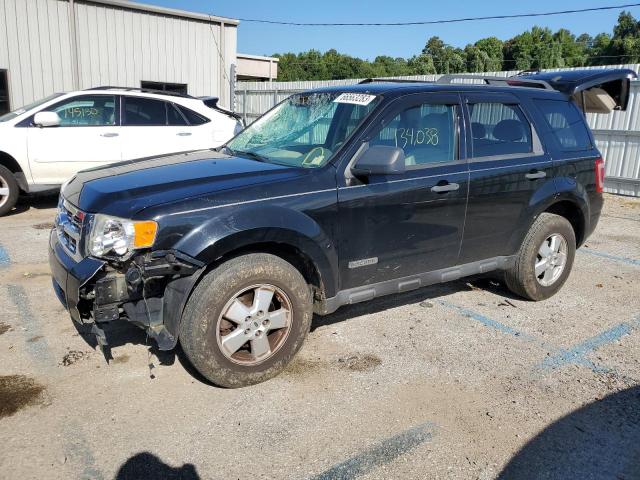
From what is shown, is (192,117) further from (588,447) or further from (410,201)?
(588,447)

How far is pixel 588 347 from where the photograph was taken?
4.11 meters

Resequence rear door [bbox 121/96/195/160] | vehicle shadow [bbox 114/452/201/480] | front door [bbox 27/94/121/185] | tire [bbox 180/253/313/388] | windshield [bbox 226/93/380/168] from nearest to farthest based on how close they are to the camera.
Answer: vehicle shadow [bbox 114/452/201/480]
tire [bbox 180/253/313/388]
windshield [bbox 226/93/380/168]
front door [bbox 27/94/121/185]
rear door [bbox 121/96/195/160]

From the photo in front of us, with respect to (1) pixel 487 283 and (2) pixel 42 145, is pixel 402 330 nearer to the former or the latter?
(1) pixel 487 283

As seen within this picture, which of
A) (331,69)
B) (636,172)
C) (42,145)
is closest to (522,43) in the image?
(331,69)

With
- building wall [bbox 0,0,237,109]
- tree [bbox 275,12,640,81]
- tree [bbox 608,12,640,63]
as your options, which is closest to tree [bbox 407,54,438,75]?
tree [bbox 275,12,640,81]

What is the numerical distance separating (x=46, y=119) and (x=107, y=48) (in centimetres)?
687

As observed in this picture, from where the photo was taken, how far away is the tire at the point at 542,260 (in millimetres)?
4707

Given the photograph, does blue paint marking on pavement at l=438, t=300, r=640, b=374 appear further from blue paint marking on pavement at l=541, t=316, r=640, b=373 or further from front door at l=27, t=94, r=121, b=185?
front door at l=27, t=94, r=121, b=185

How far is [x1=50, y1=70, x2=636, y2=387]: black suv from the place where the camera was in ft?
10.00

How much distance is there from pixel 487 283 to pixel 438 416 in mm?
2640

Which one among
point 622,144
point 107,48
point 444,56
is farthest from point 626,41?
point 107,48

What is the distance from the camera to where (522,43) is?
65000 mm

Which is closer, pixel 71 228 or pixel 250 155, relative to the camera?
pixel 71 228

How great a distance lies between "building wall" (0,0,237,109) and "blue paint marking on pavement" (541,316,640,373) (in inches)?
510
